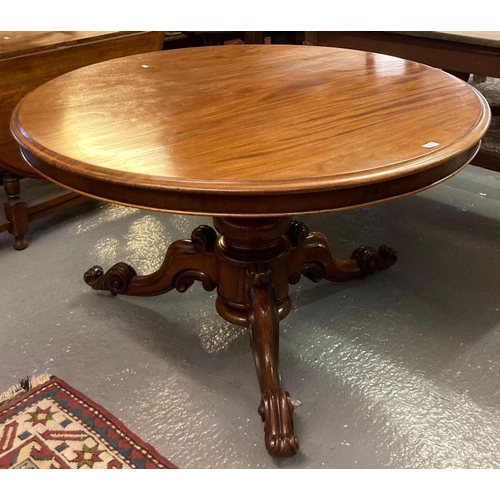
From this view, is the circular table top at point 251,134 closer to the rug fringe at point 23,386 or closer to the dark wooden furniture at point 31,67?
the dark wooden furniture at point 31,67

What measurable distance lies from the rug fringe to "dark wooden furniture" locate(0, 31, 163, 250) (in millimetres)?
709

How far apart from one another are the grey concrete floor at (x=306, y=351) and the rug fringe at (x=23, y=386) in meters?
0.02

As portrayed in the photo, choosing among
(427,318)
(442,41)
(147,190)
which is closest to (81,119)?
(147,190)

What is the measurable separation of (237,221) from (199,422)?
0.46 meters

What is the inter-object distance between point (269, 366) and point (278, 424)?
0.14 meters

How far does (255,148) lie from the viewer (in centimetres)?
98

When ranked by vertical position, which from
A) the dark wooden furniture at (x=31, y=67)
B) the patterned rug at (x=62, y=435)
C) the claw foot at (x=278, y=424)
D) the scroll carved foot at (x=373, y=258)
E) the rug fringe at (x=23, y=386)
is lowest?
the patterned rug at (x=62, y=435)

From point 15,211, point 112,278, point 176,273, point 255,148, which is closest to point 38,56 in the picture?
point 15,211

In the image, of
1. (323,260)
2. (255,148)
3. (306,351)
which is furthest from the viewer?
(323,260)

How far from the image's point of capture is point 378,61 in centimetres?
152

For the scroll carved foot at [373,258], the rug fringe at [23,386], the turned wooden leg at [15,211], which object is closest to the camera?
→ the rug fringe at [23,386]

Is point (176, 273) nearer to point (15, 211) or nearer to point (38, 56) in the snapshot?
point (15, 211)

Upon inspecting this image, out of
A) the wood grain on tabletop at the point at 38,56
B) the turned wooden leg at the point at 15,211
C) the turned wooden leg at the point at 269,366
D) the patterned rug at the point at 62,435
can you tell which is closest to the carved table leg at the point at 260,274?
the turned wooden leg at the point at 269,366

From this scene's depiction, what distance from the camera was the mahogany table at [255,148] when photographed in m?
0.89
